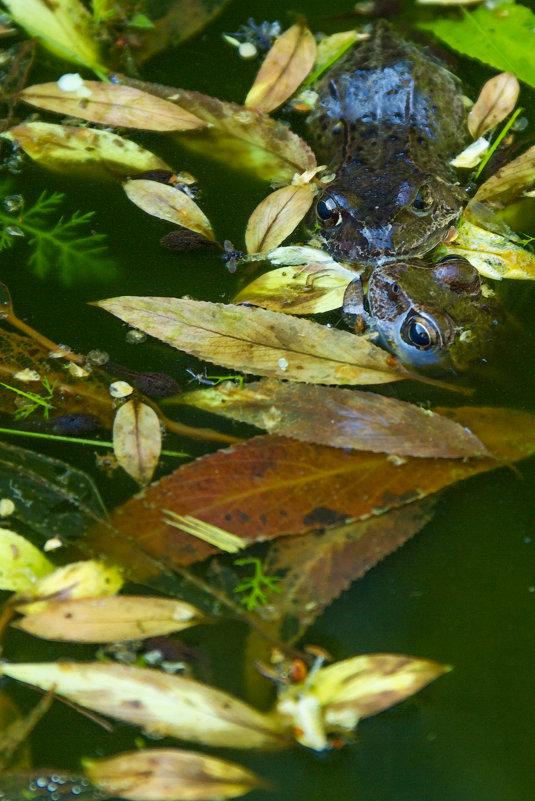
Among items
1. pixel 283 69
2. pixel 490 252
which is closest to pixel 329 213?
pixel 490 252

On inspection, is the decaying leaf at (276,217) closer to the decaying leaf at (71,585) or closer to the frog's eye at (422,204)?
the frog's eye at (422,204)

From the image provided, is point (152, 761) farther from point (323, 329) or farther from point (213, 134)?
point (213, 134)

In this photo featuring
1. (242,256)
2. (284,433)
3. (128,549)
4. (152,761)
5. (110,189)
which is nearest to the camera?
(152,761)

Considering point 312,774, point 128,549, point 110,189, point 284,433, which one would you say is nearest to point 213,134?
point 110,189

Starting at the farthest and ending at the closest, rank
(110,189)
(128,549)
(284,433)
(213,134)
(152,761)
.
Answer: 1. (213,134)
2. (110,189)
3. (284,433)
4. (128,549)
5. (152,761)

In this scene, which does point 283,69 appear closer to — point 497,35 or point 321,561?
point 497,35

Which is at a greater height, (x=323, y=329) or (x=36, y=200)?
(x=323, y=329)
